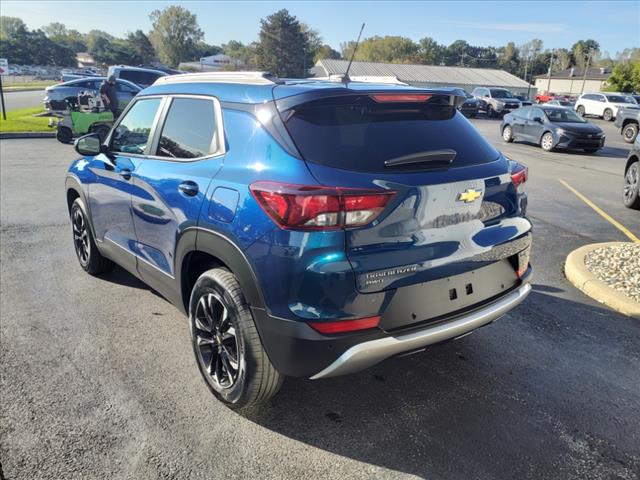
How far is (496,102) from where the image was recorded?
32812 mm

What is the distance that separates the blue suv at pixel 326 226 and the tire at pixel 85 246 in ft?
5.92

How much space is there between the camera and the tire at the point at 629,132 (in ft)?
69.2

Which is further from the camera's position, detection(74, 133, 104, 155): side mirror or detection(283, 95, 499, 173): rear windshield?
detection(74, 133, 104, 155): side mirror

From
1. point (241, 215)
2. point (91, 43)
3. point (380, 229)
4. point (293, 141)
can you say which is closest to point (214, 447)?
point (241, 215)

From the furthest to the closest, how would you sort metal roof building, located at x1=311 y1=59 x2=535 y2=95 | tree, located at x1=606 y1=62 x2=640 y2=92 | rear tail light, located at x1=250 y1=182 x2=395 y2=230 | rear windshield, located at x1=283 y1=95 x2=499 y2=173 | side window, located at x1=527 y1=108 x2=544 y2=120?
metal roof building, located at x1=311 y1=59 x2=535 y2=95 < tree, located at x1=606 y1=62 x2=640 y2=92 < side window, located at x1=527 y1=108 x2=544 y2=120 < rear windshield, located at x1=283 y1=95 x2=499 y2=173 < rear tail light, located at x1=250 y1=182 x2=395 y2=230

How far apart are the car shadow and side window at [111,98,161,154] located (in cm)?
213

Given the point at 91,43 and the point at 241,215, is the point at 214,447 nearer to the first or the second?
the point at 241,215

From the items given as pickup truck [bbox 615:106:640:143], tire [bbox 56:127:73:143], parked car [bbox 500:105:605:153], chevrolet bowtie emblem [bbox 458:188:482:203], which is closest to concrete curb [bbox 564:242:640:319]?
chevrolet bowtie emblem [bbox 458:188:482:203]

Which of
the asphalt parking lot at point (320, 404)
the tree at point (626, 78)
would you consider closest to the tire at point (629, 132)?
the asphalt parking lot at point (320, 404)

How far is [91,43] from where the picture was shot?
166750 mm

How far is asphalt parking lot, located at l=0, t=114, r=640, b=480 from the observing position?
254 centimetres

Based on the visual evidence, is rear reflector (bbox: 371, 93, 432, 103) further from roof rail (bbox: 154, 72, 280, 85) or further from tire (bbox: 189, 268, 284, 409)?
tire (bbox: 189, 268, 284, 409)

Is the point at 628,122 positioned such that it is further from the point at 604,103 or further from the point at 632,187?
the point at 632,187

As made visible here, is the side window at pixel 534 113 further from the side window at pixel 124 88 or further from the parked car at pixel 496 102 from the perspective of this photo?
the parked car at pixel 496 102
